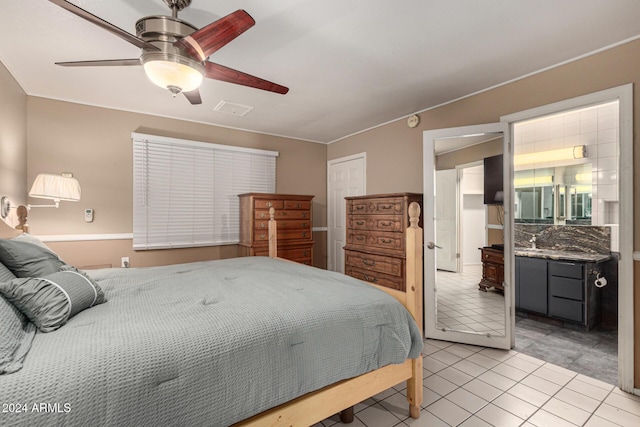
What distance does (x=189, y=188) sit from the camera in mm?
3836

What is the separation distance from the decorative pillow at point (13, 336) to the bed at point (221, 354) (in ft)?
0.08

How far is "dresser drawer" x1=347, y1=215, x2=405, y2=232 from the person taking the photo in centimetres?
315

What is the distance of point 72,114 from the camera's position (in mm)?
3195

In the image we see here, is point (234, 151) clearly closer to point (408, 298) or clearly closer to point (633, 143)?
point (408, 298)

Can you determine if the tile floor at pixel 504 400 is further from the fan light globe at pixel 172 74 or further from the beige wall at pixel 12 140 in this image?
the beige wall at pixel 12 140

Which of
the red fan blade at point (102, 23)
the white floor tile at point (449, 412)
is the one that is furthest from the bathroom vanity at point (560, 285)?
the red fan blade at point (102, 23)

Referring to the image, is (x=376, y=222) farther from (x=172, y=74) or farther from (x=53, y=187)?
(x=53, y=187)

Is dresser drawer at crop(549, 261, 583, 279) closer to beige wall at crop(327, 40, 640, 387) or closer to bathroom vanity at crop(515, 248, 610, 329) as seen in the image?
bathroom vanity at crop(515, 248, 610, 329)

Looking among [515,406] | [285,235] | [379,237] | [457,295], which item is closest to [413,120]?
[379,237]

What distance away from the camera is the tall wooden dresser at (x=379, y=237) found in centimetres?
310

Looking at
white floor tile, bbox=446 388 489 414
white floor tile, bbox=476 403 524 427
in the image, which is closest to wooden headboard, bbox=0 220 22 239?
white floor tile, bbox=446 388 489 414

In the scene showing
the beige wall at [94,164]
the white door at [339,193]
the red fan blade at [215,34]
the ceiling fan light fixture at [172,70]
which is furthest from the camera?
the white door at [339,193]

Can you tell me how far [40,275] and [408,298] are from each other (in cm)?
197

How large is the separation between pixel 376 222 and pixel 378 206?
0.62ft
